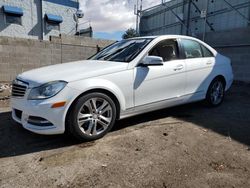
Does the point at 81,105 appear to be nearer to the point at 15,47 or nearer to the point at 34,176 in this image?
the point at 34,176

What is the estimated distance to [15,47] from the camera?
807 cm

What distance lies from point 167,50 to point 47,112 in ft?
8.05

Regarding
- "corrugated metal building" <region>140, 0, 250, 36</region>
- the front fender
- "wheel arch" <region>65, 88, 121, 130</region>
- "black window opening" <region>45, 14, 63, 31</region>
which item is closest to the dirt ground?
"wheel arch" <region>65, 88, 121, 130</region>

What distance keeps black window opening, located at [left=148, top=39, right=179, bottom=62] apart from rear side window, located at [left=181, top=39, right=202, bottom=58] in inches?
9.5

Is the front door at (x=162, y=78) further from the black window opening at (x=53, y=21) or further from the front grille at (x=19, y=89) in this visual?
the black window opening at (x=53, y=21)

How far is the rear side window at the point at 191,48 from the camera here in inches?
195

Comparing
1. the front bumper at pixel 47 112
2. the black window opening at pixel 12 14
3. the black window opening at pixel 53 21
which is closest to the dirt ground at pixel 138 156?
the front bumper at pixel 47 112

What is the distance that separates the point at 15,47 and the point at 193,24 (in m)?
12.3

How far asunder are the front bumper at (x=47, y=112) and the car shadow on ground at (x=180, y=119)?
30 centimetres

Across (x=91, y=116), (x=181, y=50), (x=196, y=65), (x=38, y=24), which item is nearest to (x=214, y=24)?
(x=38, y=24)

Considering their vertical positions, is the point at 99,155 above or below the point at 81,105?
below

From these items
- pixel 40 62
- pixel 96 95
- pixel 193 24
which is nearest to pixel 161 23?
pixel 193 24

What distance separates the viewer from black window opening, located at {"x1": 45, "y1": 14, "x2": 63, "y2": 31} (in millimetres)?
17459

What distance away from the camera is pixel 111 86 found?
377 cm
